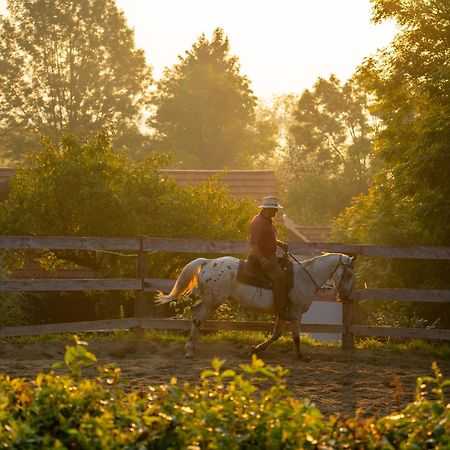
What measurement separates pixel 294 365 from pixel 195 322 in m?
1.56

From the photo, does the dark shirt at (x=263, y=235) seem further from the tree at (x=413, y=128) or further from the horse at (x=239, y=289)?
the tree at (x=413, y=128)

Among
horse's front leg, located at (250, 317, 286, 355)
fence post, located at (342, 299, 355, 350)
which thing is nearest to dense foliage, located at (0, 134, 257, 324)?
fence post, located at (342, 299, 355, 350)

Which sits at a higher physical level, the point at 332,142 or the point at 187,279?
the point at 332,142

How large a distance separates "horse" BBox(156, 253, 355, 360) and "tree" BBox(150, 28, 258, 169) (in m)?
47.7

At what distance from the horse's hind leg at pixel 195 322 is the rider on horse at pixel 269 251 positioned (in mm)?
966

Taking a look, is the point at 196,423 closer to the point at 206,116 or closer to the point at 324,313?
the point at 324,313

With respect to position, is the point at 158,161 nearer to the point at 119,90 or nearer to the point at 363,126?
the point at 119,90

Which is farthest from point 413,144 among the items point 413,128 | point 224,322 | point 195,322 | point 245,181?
point 245,181

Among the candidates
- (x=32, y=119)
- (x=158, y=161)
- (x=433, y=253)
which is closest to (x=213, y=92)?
(x=32, y=119)

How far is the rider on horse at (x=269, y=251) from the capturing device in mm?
14062

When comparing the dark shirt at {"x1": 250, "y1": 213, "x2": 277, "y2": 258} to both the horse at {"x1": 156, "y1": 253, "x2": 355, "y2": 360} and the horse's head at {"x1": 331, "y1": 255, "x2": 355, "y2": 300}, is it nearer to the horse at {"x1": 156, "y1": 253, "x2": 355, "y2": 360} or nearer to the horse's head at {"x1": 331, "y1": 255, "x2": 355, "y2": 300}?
the horse at {"x1": 156, "y1": 253, "x2": 355, "y2": 360}

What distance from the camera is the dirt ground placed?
11469 mm

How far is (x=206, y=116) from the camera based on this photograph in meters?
64.2

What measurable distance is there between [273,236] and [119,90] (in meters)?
54.3
